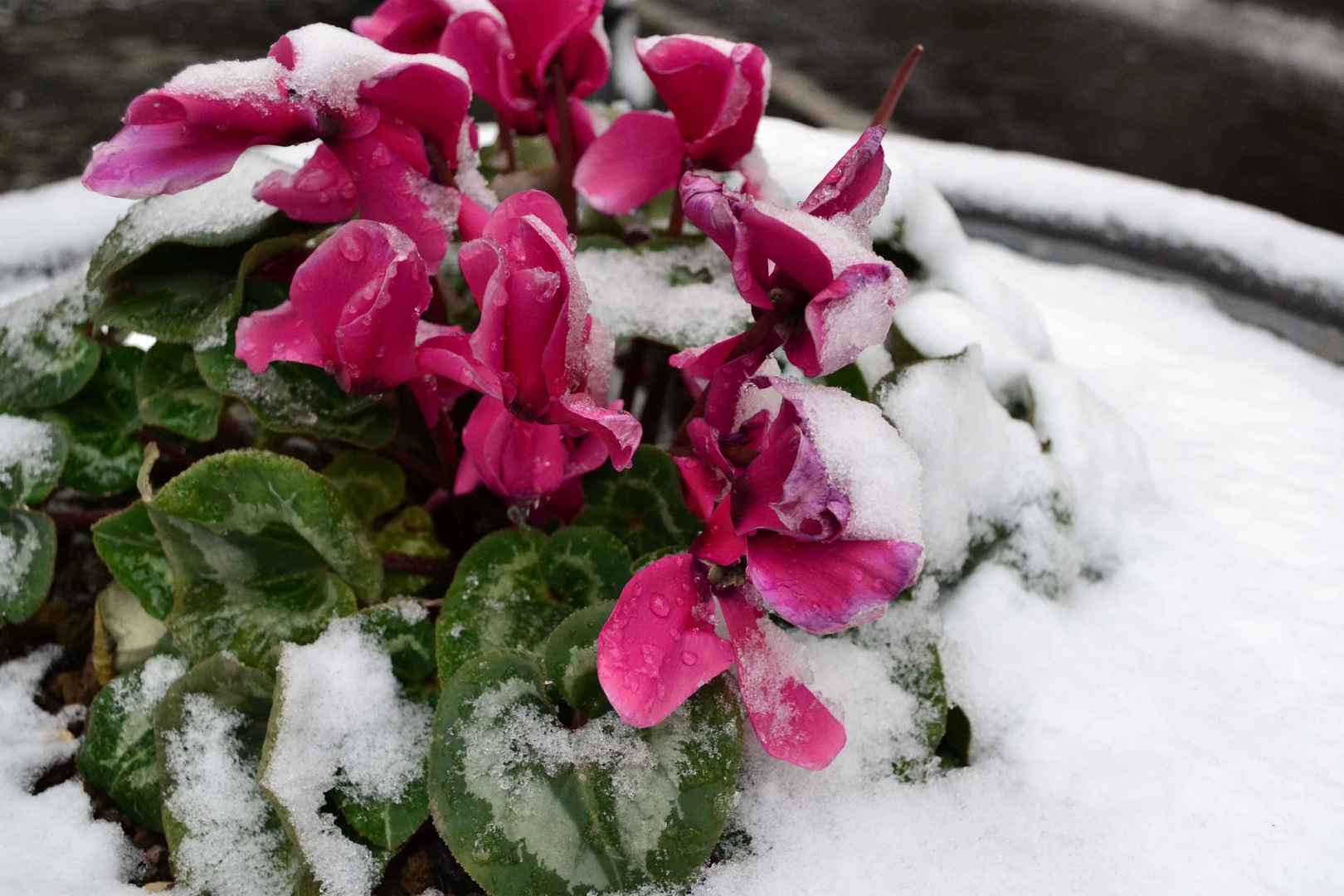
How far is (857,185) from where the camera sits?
1.32 feet

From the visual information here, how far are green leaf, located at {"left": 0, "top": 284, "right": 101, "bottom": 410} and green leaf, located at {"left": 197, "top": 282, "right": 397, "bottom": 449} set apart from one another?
128 millimetres

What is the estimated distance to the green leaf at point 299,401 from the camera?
53 cm

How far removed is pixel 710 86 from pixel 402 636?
12.1 inches

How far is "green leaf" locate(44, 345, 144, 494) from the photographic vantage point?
62 centimetres

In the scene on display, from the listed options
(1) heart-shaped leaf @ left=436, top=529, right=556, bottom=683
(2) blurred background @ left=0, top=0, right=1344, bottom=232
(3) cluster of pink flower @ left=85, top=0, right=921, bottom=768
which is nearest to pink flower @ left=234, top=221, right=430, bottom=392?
(3) cluster of pink flower @ left=85, top=0, right=921, bottom=768

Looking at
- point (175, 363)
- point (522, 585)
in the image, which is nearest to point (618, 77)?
point (175, 363)

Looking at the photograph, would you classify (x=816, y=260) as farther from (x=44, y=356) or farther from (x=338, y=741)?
(x=44, y=356)

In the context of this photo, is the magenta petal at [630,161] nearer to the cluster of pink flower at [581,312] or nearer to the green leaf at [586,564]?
the cluster of pink flower at [581,312]

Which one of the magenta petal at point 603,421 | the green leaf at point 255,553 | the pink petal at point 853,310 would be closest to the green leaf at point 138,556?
the green leaf at point 255,553

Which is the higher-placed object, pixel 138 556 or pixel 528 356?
pixel 528 356

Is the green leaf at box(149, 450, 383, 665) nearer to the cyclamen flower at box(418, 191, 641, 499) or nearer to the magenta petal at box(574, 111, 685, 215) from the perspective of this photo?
the cyclamen flower at box(418, 191, 641, 499)

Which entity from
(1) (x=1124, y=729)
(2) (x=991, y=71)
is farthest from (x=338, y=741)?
(2) (x=991, y=71)

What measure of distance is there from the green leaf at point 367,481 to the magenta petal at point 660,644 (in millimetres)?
226

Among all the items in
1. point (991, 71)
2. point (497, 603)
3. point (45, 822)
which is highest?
point (497, 603)
